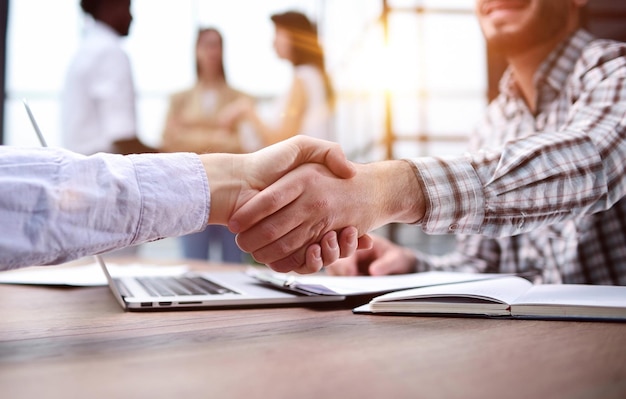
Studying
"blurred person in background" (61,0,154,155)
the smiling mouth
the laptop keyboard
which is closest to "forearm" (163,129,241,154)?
"blurred person in background" (61,0,154,155)

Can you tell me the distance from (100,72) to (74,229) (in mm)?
1656

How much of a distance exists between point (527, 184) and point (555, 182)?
4cm

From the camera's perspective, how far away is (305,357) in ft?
1.26

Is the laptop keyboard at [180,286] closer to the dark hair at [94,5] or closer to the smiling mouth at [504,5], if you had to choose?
the smiling mouth at [504,5]

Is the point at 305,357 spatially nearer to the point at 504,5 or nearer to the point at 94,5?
the point at 504,5

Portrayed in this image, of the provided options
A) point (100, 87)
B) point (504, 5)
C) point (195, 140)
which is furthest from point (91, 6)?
point (504, 5)

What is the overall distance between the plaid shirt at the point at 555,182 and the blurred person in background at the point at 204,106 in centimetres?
181

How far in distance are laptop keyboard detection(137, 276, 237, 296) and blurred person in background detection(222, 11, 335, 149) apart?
5.17 feet

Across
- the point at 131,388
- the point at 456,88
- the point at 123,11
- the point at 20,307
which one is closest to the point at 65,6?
the point at 123,11

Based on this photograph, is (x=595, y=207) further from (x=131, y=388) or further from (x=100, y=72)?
(x=100, y=72)

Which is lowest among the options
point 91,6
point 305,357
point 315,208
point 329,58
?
point 305,357

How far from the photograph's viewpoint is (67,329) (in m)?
0.52

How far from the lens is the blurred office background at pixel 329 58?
12.0 ft

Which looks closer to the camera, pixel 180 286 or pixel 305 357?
pixel 305 357
